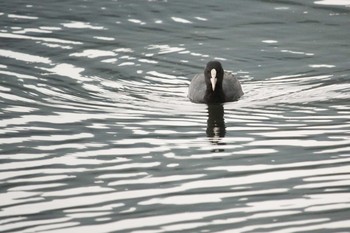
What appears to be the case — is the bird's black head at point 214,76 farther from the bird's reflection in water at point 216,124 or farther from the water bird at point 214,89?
the bird's reflection in water at point 216,124

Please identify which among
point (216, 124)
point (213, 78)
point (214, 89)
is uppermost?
point (213, 78)

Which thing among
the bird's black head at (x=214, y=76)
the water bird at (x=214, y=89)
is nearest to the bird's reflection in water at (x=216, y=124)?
the water bird at (x=214, y=89)

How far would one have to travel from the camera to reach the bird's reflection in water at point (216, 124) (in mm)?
13506

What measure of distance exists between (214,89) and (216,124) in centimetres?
176

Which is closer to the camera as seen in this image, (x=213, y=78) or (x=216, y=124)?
(x=216, y=124)

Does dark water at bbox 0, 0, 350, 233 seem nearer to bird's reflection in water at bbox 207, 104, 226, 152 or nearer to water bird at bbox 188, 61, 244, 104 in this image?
bird's reflection in water at bbox 207, 104, 226, 152

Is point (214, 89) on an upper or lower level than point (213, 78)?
lower

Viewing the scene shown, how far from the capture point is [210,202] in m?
10.7

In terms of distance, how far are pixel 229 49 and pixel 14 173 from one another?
7644 mm

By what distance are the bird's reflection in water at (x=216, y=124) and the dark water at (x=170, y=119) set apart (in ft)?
0.12

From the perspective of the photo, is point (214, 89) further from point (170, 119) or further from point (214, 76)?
point (170, 119)

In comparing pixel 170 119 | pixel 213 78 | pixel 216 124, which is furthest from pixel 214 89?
pixel 170 119

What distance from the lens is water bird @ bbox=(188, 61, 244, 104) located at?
1625 centimetres

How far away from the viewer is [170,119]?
14.5m
